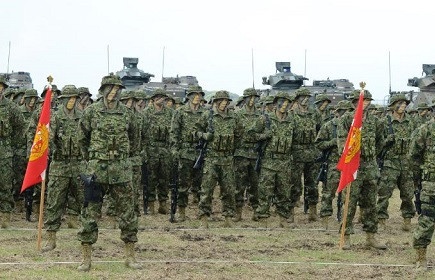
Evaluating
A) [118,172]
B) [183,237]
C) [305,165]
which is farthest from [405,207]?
[118,172]

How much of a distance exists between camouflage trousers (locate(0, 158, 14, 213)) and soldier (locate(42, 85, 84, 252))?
1.46 m

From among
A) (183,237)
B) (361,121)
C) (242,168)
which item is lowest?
(183,237)

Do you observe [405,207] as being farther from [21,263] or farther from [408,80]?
[408,80]

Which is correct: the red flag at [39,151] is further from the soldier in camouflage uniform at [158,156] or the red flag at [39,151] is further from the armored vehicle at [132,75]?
the armored vehicle at [132,75]

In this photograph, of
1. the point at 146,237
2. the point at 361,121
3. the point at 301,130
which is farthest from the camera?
the point at 301,130

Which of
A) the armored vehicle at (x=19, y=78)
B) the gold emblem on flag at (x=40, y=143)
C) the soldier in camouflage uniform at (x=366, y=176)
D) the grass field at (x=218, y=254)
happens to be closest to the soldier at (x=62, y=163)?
the gold emblem on flag at (x=40, y=143)

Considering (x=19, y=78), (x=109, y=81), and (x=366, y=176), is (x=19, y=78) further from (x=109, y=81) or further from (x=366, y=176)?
(x=366, y=176)

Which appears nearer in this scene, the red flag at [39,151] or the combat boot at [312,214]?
the red flag at [39,151]

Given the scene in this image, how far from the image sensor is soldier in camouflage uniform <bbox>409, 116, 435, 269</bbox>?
987cm

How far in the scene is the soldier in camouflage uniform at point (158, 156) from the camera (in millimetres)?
15336

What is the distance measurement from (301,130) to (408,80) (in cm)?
1459

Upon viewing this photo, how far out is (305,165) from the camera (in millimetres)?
14648

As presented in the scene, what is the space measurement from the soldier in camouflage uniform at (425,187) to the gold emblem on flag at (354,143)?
40.4 inches

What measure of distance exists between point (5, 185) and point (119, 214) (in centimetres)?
371
